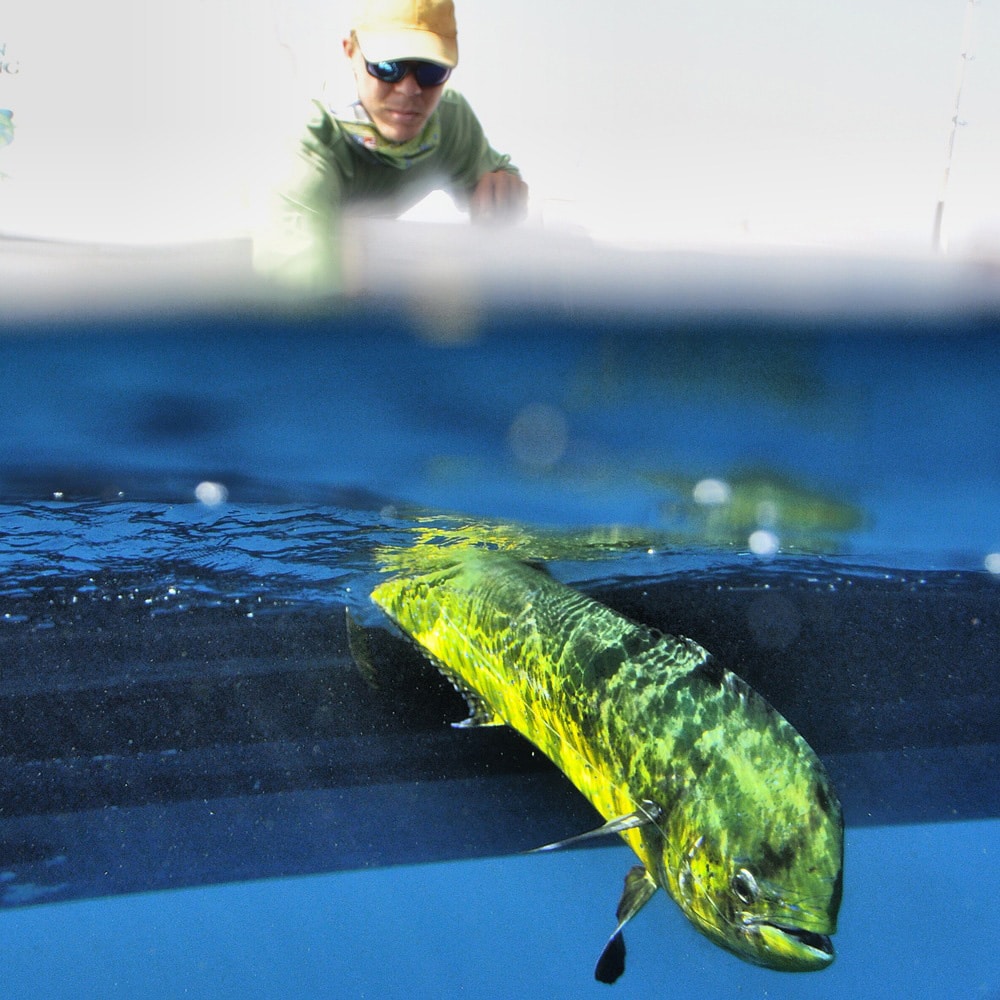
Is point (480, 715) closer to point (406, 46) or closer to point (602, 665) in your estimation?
point (602, 665)

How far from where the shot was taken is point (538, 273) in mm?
2500

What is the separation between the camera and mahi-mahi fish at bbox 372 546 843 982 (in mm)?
2602

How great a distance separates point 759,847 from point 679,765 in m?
0.40

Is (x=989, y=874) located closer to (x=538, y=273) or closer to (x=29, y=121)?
(x=538, y=273)

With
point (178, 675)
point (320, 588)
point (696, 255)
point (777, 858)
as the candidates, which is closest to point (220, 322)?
point (696, 255)

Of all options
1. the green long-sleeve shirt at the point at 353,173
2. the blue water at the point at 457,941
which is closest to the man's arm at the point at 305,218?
the green long-sleeve shirt at the point at 353,173

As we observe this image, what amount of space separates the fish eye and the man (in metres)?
2.35

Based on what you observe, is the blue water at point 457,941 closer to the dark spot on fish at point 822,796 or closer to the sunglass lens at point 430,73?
the dark spot on fish at point 822,796

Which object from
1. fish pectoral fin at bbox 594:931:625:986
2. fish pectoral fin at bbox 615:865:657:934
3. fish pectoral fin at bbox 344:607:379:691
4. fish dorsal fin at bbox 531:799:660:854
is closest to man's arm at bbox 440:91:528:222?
fish dorsal fin at bbox 531:799:660:854

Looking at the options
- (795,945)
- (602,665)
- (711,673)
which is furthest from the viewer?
(602,665)

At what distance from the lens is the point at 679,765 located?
2889 mm

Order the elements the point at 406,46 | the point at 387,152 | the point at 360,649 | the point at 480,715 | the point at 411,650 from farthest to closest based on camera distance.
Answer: the point at 360,649 → the point at 411,650 → the point at 480,715 → the point at 387,152 → the point at 406,46

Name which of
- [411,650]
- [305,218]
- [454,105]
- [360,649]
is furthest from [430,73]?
[360,649]

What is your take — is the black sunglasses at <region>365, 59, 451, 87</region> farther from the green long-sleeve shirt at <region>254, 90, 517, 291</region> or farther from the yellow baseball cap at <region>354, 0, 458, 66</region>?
the green long-sleeve shirt at <region>254, 90, 517, 291</region>
